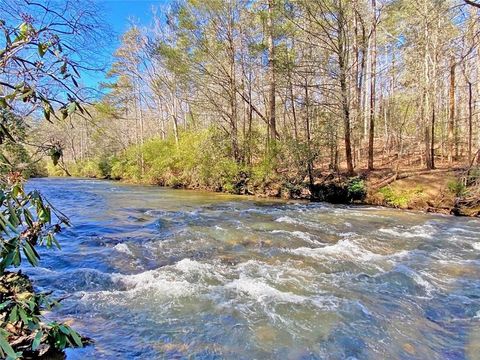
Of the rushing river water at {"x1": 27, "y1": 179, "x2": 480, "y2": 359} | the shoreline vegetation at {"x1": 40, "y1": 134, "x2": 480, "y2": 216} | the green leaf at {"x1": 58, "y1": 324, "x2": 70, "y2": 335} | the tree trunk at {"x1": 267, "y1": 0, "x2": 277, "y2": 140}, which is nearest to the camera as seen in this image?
the green leaf at {"x1": 58, "y1": 324, "x2": 70, "y2": 335}

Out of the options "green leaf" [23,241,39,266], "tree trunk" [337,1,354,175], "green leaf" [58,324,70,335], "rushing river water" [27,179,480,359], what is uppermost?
"tree trunk" [337,1,354,175]

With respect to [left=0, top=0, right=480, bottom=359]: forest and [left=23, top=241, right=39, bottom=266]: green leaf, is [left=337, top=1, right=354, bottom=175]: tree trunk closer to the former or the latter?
[left=0, top=0, right=480, bottom=359]: forest

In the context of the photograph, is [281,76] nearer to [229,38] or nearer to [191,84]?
[229,38]

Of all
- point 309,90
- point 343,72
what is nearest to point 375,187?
point 343,72

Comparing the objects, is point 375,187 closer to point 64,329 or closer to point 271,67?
point 271,67

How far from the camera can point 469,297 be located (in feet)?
15.1

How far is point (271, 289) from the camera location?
15.4 feet

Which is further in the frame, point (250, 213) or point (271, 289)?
point (250, 213)

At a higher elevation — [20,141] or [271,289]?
[20,141]

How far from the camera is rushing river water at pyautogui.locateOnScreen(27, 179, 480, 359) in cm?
348

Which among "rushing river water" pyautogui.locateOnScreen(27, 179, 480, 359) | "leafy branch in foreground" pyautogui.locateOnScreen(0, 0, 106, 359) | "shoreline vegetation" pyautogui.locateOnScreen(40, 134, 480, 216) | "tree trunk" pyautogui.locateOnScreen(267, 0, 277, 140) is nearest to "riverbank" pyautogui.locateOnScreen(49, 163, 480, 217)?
"shoreline vegetation" pyautogui.locateOnScreen(40, 134, 480, 216)

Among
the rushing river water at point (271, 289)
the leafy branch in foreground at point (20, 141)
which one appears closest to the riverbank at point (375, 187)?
the rushing river water at point (271, 289)

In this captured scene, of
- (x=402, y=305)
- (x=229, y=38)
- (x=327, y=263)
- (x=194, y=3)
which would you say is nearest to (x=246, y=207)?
(x=327, y=263)

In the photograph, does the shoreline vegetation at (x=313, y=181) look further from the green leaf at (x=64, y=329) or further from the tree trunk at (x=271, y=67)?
the green leaf at (x=64, y=329)
